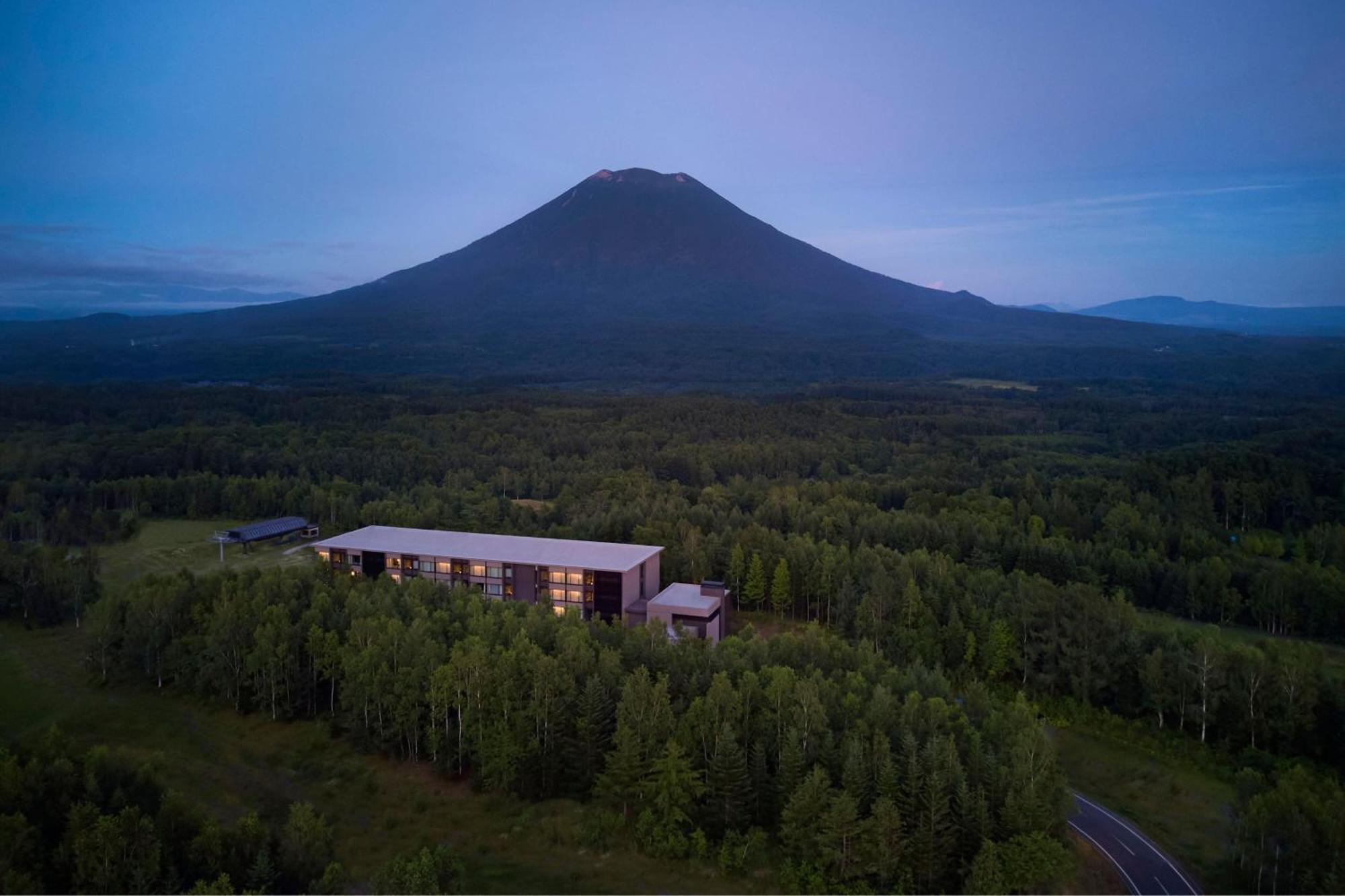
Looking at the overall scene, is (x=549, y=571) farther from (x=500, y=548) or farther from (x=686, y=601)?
(x=686, y=601)

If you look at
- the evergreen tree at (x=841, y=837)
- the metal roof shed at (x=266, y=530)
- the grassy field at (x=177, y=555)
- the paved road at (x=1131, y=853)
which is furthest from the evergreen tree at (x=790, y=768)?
the metal roof shed at (x=266, y=530)

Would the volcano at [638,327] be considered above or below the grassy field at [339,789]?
above

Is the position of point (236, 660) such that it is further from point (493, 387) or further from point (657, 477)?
point (493, 387)

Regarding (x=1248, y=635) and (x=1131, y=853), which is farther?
(x=1248, y=635)

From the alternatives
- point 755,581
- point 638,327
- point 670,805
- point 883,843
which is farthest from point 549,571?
point 638,327

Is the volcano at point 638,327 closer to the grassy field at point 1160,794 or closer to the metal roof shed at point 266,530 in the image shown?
the metal roof shed at point 266,530

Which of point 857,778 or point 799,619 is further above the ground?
point 857,778
